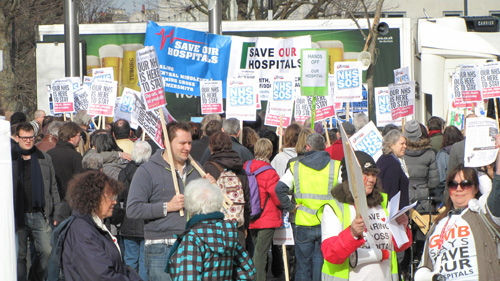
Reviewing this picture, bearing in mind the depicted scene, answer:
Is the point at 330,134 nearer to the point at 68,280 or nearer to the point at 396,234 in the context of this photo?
the point at 396,234

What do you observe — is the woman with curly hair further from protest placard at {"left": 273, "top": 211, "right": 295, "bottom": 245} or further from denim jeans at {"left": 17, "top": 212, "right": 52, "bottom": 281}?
protest placard at {"left": 273, "top": 211, "right": 295, "bottom": 245}

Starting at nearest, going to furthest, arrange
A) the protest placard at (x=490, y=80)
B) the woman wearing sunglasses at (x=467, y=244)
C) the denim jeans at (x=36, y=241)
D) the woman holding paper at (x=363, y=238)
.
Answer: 1. the woman wearing sunglasses at (x=467, y=244)
2. the woman holding paper at (x=363, y=238)
3. the denim jeans at (x=36, y=241)
4. the protest placard at (x=490, y=80)

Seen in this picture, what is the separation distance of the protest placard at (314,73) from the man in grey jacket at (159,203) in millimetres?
6370

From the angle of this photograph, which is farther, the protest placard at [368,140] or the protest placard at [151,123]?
the protest placard at [368,140]

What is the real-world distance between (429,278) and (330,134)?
6.22 m

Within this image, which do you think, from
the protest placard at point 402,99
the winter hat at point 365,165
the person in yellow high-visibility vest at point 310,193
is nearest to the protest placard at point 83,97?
the protest placard at point 402,99

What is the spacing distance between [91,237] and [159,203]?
1.53m

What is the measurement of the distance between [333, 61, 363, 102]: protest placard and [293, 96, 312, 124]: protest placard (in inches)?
28.9

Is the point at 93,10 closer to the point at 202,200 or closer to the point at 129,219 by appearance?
the point at 129,219

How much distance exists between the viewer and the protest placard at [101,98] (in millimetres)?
15000

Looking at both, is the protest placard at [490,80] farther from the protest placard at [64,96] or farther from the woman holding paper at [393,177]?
the protest placard at [64,96]

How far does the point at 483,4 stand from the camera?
46.0 m

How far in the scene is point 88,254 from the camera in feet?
15.1

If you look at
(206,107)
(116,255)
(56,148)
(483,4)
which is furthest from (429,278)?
(483,4)
